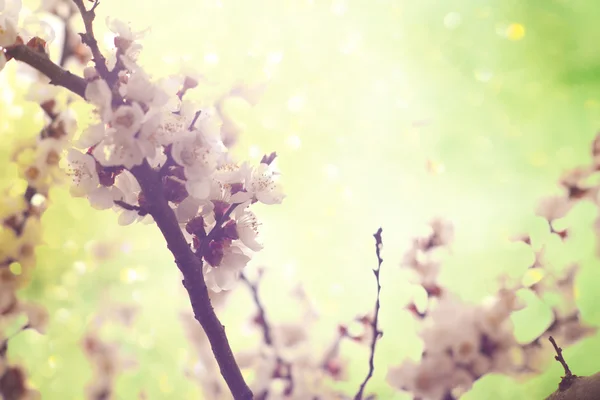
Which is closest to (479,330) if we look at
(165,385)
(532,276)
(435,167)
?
(532,276)

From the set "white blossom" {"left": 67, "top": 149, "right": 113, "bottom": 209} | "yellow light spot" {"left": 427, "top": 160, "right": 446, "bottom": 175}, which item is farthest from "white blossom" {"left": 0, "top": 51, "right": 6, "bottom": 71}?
"yellow light spot" {"left": 427, "top": 160, "right": 446, "bottom": 175}

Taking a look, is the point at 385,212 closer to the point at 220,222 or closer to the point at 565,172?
the point at 565,172

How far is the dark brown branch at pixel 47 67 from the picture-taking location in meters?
0.52

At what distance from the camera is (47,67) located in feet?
1.74

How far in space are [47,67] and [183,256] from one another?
0.82 feet

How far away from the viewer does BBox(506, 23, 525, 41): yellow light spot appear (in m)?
1.02

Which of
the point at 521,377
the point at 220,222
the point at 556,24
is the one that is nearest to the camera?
the point at 220,222

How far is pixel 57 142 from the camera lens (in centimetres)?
108

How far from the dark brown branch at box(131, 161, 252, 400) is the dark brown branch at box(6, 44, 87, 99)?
0.36 ft

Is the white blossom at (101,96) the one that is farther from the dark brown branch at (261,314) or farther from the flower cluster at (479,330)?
the flower cluster at (479,330)

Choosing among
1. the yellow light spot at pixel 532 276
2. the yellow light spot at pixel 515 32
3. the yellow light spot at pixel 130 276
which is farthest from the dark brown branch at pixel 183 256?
the yellow light spot at pixel 515 32

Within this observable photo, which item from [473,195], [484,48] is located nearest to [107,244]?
[473,195]

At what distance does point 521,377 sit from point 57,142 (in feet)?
3.43

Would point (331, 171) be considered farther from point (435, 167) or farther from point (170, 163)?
point (170, 163)
